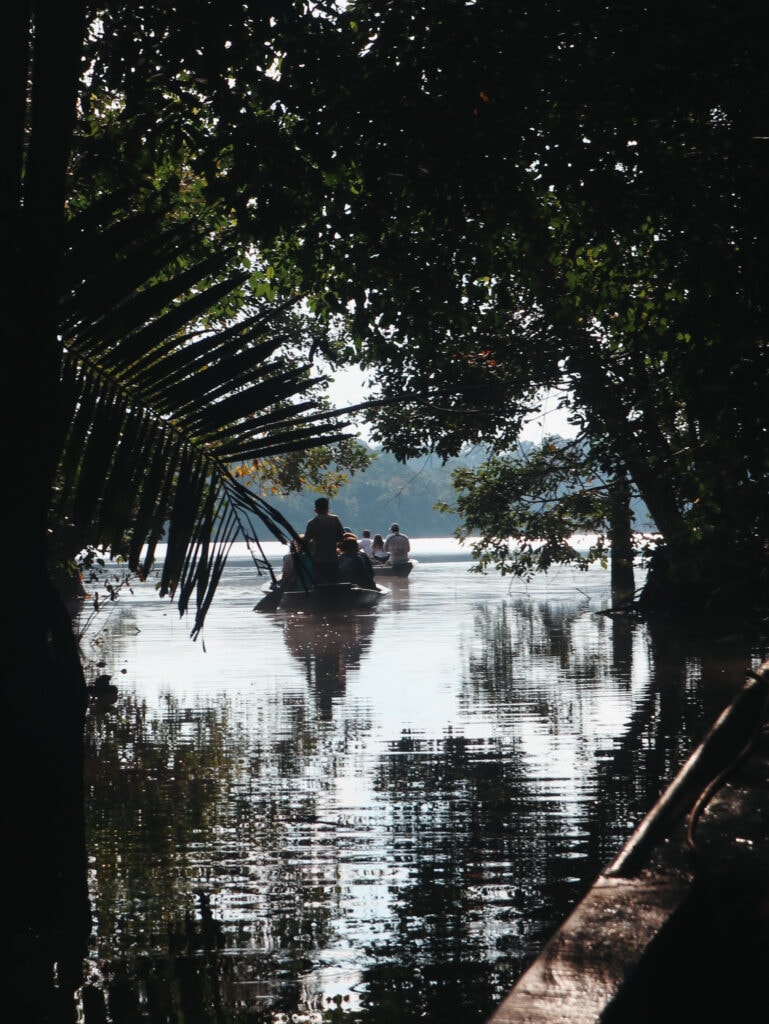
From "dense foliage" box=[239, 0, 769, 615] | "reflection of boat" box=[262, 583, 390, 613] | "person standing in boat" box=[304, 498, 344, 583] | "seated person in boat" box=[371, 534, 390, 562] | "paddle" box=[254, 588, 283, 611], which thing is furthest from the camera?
"seated person in boat" box=[371, 534, 390, 562]

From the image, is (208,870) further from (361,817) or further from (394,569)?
(394,569)

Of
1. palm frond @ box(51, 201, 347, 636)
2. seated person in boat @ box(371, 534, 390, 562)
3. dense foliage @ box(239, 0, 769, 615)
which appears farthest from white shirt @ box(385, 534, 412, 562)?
palm frond @ box(51, 201, 347, 636)

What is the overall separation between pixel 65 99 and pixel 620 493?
1874 cm

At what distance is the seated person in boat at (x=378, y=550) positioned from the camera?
38.8m

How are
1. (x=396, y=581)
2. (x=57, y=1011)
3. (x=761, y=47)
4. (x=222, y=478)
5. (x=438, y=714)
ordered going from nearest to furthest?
1. (x=57, y=1011)
2. (x=222, y=478)
3. (x=761, y=47)
4. (x=438, y=714)
5. (x=396, y=581)

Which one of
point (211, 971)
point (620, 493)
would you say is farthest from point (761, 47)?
point (620, 493)

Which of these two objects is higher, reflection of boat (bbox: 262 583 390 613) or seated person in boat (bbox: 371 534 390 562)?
seated person in boat (bbox: 371 534 390 562)

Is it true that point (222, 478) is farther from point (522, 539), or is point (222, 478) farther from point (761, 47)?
point (522, 539)

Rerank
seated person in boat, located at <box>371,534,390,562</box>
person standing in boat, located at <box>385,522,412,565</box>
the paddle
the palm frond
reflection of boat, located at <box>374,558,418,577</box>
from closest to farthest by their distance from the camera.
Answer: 1. the palm frond
2. the paddle
3. reflection of boat, located at <box>374,558,418,577</box>
4. person standing in boat, located at <box>385,522,412,565</box>
5. seated person in boat, located at <box>371,534,390,562</box>

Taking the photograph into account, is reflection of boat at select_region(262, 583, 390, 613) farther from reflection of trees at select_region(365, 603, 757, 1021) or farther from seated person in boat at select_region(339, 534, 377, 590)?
reflection of trees at select_region(365, 603, 757, 1021)

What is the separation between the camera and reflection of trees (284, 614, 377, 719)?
12.2 m

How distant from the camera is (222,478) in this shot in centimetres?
422

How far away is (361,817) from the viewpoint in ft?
21.5

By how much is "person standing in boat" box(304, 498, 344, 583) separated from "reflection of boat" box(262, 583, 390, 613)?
0.78 feet
